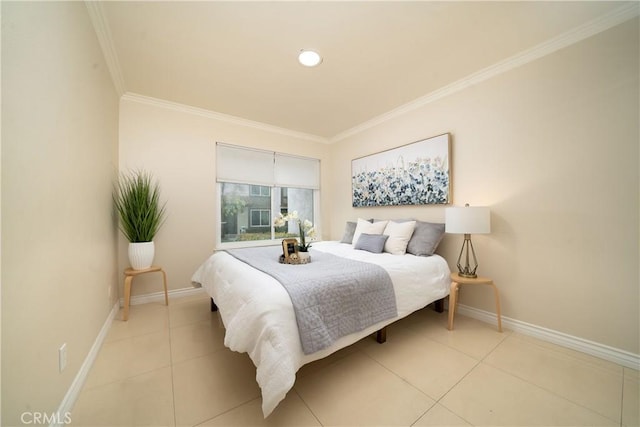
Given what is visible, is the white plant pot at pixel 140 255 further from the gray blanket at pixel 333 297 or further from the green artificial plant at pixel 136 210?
the gray blanket at pixel 333 297

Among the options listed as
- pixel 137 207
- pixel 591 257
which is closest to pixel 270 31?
pixel 137 207

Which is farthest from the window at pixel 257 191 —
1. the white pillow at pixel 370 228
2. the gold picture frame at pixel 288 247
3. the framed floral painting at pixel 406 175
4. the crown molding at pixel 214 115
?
the gold picture frame at pixel 288 247

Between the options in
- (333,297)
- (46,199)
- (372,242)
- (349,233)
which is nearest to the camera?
(46,199)

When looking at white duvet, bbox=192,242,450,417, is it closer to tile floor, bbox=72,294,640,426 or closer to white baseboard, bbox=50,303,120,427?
tile floor, bbox=72,294,640,426

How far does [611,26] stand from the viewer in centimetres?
171

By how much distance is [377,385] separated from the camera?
1472 mm

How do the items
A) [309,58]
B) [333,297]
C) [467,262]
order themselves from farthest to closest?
[467,262], [309,58], [333,297]

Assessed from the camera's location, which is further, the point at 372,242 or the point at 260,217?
the point at 260,217

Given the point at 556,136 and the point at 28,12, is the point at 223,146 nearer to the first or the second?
the point at 28,12

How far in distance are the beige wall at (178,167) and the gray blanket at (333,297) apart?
1.60m

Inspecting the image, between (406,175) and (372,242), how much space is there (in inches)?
41.2

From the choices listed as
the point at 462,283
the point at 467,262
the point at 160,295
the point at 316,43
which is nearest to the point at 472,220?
the point at 467,262

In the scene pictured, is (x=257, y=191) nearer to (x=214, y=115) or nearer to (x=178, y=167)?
(x=178, y=167)

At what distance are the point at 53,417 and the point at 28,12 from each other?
1.83m
